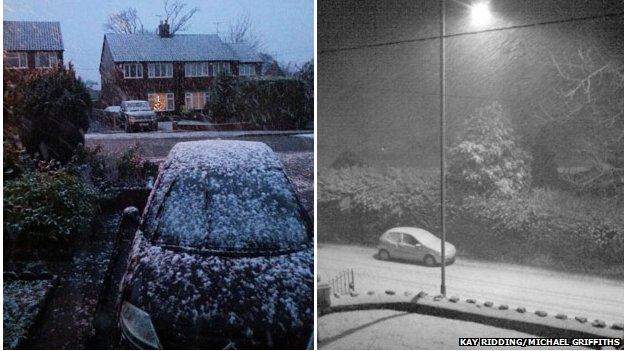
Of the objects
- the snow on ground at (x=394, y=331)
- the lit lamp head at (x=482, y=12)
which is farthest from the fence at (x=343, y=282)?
the lit lamp head at (x=482, y=12)

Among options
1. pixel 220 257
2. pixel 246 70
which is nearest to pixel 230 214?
pixel 220 257

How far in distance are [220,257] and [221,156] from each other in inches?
32.7

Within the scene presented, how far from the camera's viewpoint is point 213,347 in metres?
4.46

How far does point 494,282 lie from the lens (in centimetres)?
489

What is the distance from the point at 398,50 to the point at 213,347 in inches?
108

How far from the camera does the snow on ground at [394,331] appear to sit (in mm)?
4879

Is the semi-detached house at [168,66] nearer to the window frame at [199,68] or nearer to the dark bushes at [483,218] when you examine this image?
the window frame at [199,68]

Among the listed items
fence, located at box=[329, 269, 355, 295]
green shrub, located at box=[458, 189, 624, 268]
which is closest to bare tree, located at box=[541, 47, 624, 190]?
green shrub, located at box=[458, 189, 624, 268]

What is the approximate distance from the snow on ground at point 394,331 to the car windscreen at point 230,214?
2.41ft

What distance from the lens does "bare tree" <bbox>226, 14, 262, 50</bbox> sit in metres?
4.99

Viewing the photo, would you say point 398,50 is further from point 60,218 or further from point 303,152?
point 60,218

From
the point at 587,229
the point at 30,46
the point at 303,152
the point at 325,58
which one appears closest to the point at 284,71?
the point at 325,58

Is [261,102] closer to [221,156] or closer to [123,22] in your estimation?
[221,156]

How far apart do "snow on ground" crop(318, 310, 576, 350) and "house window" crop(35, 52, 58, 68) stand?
2.91 m
